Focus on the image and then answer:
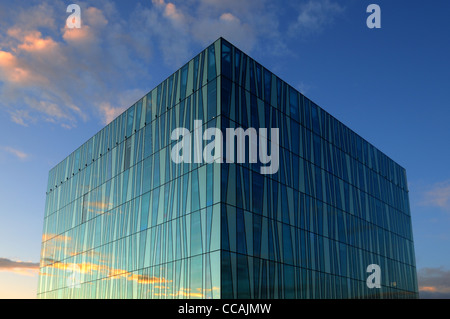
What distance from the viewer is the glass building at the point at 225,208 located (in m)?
33.1

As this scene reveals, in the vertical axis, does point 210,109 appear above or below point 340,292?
above

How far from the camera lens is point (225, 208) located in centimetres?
3200

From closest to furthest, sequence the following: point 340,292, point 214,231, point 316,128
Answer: point 214,231 → point 340,292 → point 316,128

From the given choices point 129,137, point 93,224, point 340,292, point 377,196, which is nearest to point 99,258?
point 93,224

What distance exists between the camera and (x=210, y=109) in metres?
35.3

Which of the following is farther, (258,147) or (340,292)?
(340,292)

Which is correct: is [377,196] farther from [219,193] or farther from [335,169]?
[219,193]

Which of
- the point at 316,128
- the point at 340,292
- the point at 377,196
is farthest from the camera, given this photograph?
the point at 377,196

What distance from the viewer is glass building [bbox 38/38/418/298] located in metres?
33.1
